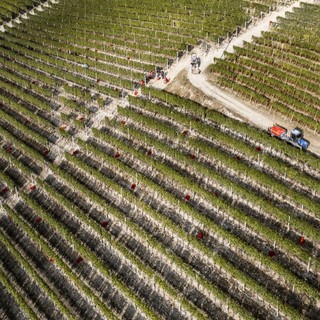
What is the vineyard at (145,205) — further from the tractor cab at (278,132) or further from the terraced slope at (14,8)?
the terraced slope at (14,8)

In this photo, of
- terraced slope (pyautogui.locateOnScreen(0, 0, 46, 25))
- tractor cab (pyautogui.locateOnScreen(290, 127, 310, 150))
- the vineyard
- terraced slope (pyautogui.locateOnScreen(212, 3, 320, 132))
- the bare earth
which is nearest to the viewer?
the vineyard

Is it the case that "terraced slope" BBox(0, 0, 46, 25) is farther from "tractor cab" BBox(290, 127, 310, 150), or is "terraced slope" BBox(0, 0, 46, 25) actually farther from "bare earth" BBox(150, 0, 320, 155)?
"tractor cab" BBox(290, 127, 310, 150)

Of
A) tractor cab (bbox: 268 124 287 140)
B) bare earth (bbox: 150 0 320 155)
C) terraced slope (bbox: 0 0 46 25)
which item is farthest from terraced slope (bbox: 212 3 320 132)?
terraced slope (bbox: 0 0 46 25)

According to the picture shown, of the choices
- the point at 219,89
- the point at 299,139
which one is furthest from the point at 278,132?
the point at 219,89

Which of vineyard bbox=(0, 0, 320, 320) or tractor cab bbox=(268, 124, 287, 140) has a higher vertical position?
tractor cab bbox=(268, 124, 287, 140)

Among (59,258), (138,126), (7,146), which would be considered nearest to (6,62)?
(7,146)

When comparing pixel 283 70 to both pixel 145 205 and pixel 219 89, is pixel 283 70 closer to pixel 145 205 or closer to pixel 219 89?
pixel 219 89
